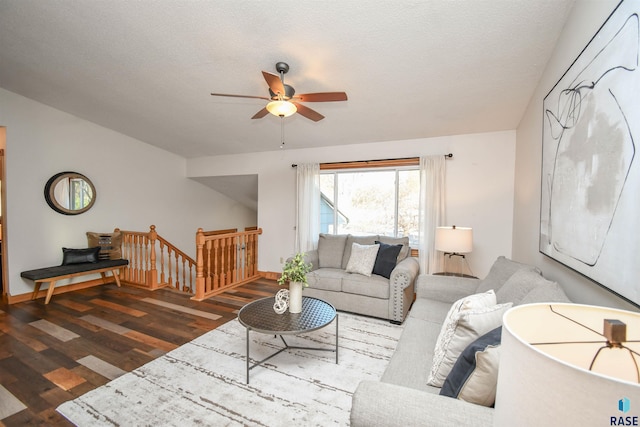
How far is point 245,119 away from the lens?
3.88m

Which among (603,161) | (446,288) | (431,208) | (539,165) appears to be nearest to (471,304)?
(603,161)

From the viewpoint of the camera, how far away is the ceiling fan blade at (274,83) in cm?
199

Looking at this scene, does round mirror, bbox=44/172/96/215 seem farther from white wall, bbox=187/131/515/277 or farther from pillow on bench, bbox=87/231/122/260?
white wall, bbox=187/131/515/277

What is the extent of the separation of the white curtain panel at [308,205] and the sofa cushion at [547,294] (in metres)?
3.28

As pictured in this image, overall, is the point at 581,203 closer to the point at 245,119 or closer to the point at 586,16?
the point at 586,16

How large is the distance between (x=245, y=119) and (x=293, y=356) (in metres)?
3.09

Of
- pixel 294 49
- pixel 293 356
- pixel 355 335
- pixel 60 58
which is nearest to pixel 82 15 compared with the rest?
pixel 60 58

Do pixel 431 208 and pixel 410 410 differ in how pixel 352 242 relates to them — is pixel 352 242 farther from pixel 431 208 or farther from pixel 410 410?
pixel 410 410

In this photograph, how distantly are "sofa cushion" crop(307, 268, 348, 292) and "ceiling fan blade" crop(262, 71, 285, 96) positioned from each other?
2.16 m

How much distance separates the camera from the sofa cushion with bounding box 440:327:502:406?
3.12ft

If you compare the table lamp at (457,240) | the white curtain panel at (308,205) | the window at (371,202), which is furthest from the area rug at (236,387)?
the white curtain panel at (308,205)

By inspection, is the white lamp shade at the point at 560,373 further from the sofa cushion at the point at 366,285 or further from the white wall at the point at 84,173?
the white wall at the point at 84,173

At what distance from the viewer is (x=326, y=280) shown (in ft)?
11.1

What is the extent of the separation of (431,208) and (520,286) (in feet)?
7.06
